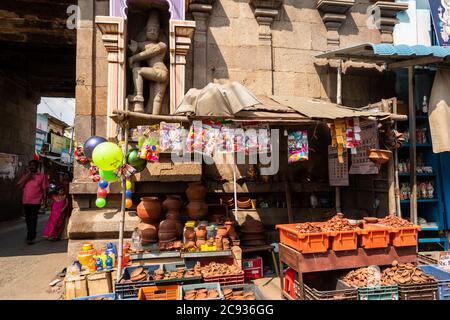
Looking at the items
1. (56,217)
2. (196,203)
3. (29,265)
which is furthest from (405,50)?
(56,217)

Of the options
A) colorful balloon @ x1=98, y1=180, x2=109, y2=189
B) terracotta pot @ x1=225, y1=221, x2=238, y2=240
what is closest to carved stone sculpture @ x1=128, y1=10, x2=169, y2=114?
colorful balloon @ x1=98, y1=180, x2=109, y2=189

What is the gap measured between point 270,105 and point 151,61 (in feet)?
10.0

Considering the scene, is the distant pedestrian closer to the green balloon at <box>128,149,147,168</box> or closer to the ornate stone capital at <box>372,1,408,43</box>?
the green balloon at <box>128,149,147,168</box>

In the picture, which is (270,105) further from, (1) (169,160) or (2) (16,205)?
(2) (16,205)

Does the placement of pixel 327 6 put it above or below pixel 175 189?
above

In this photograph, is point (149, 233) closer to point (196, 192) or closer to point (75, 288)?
point (196, 192)

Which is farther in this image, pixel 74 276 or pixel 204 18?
pixel 204 18

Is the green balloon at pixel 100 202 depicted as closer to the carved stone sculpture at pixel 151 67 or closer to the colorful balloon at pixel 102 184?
the colorful balloon at pixel 102 184

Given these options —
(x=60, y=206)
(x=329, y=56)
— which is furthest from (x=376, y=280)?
(x=60, y=206)

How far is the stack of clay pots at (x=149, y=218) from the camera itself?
5.45 metres

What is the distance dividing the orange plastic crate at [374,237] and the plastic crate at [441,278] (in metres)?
0.82

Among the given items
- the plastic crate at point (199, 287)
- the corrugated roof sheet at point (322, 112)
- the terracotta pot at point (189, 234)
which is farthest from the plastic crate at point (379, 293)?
the terracotta pot at point (189, 234)
